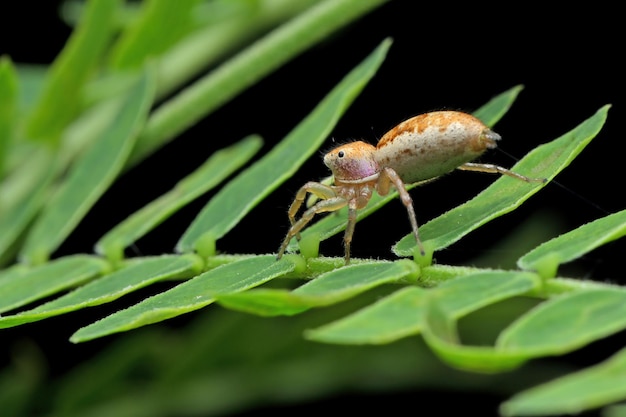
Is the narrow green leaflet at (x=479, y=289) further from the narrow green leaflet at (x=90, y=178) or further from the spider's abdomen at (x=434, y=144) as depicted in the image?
the narrow green leaflet at (x=90, y=178)

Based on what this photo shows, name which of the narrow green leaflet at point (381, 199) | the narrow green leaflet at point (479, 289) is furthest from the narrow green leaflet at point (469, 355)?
the narrow green leaflet at point (381, 199)

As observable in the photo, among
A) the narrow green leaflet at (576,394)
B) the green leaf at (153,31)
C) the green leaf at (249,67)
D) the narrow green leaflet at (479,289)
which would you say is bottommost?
the narrow green leaflet at (576,394)

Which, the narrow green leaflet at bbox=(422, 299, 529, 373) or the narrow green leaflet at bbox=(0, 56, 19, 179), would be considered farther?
the narrow green leaflet at bbox=(0, 56, 19, 179)

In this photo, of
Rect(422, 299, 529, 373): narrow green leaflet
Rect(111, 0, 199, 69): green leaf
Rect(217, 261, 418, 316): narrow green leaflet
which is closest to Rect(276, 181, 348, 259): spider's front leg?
Rect(217, 261, 418, 316): narrow green leaflet

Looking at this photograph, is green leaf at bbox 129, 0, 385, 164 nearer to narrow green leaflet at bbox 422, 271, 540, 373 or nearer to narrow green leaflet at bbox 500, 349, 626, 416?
narrow green leaflet at bbox 422, 271, 540, 373

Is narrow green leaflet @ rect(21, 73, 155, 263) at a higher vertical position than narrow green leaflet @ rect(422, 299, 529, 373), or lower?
higher

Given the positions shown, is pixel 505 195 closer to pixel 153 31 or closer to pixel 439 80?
pixel 153 31

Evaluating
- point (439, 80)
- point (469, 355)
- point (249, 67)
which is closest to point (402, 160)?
point (249, 67)
